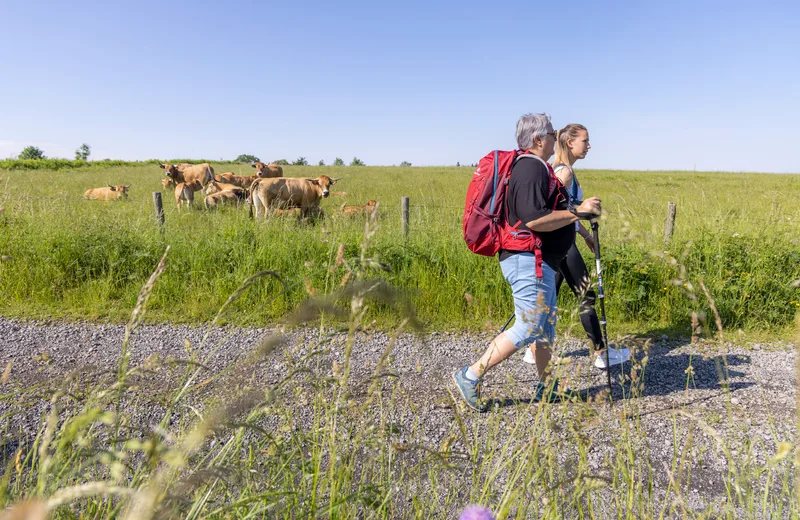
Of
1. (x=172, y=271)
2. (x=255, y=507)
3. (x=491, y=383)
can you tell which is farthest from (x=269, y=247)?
(x=255, y=507)

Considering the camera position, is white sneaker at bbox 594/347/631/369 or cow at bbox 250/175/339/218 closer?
white sneaker at bbox 594/347/631/369

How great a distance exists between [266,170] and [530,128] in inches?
721

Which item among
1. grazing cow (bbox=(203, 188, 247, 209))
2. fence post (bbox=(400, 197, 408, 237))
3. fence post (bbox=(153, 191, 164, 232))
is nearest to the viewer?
fence post (bbox=(400, 197, 408, 237))

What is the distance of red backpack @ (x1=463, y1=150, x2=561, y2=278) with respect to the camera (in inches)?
128

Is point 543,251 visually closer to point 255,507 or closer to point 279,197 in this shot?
point 255,507

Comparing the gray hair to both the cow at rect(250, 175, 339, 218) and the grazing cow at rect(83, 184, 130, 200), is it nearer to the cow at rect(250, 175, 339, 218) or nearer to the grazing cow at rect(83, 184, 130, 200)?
the cow at rect(250, 175, 339, 218)

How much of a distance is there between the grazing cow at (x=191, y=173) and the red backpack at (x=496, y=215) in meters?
18.2

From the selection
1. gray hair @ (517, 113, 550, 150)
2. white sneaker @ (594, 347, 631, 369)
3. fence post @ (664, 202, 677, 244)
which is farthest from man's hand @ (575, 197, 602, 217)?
fence post @ (664, 202, 677, 244)

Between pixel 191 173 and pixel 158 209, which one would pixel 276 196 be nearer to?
pixel 158 209

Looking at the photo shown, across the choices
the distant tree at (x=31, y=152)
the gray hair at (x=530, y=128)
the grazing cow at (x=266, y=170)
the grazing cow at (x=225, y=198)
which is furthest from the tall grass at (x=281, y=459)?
the distant tree at (x=31, y=152)

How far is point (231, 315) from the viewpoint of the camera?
5.58 meters

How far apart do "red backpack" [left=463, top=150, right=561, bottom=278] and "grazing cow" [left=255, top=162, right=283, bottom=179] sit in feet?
55.4

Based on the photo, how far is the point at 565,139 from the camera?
4102 millimetres

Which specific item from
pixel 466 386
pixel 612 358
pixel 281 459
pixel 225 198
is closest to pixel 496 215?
pixel 466 386
